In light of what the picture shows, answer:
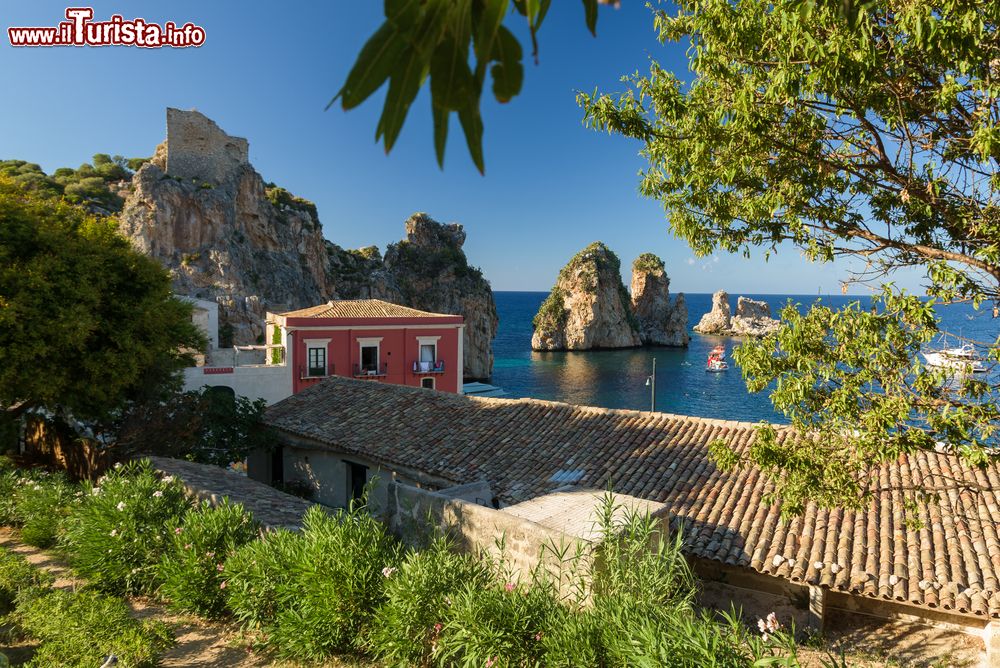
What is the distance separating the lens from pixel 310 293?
167 ft

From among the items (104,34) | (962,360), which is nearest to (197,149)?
(104,34)

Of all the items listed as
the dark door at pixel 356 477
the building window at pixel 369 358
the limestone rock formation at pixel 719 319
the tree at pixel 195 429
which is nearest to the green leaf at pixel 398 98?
the tree at pixel 195 429

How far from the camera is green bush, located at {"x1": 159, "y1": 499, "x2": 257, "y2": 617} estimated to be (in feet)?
20.7

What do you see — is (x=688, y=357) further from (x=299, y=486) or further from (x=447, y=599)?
(x=447, y=599)

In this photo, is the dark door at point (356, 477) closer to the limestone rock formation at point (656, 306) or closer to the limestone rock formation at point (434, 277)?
the limestone rock formation at point (434, 277)

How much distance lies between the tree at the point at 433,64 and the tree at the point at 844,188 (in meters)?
4.06

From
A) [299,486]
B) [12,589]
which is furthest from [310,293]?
[12,589]

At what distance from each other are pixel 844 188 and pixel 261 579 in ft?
23.3

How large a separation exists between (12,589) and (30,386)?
5.76 metres

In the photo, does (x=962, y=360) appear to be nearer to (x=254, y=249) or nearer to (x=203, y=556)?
(x=203, y=556)

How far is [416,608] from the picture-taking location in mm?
4809

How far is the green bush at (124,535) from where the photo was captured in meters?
6.98

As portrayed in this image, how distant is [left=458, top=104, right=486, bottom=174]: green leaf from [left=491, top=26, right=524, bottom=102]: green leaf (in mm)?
113

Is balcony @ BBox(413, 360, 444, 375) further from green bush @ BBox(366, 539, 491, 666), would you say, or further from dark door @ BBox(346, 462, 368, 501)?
green bush @ BBox(366, 539, 491, 666)
